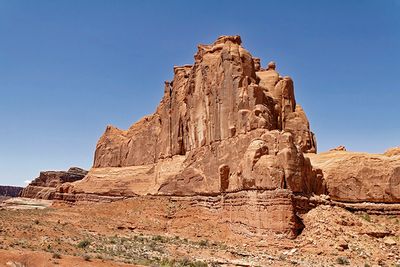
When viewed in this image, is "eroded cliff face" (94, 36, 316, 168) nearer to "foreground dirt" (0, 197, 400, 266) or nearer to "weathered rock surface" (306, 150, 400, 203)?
"weathered rock surface" (306, 150, 400, 203)

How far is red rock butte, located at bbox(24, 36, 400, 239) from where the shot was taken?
135 ft

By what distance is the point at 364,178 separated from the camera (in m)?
51.5

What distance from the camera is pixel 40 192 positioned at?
118938 millimetres

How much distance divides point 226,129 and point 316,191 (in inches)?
487

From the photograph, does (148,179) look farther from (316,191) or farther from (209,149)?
(316,191)

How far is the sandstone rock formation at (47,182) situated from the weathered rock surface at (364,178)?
82.9 m

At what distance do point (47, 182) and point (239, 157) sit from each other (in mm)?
86065

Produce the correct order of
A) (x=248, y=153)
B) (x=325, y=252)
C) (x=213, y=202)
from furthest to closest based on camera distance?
(x=213, y=202), (x=248, y=153), (x=325, y=252)

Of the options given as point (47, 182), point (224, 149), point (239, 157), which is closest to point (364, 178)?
point (239, 157)

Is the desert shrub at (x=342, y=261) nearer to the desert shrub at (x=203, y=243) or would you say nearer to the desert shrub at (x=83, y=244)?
the desert shrub at (x=203, y=243)

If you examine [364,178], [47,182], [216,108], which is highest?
[216,108]

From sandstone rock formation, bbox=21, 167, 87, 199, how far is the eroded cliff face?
1706 inches

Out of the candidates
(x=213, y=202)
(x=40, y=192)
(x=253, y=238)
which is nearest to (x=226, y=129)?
(x=213, y=202)

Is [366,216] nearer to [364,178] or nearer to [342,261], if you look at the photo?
[364,178]
